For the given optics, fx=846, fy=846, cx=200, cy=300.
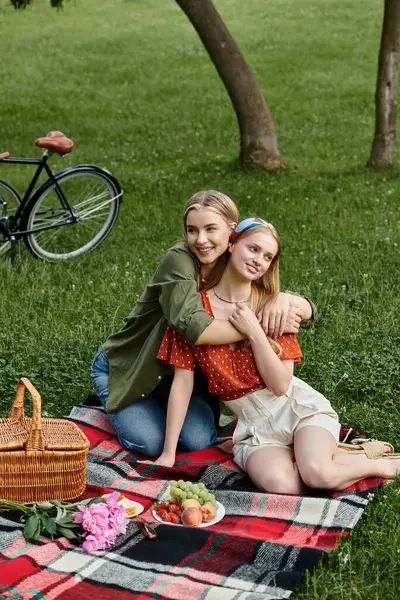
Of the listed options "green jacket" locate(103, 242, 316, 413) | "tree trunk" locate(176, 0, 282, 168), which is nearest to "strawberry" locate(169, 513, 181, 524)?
"green jacket" locate(103, 242, 316, 413)

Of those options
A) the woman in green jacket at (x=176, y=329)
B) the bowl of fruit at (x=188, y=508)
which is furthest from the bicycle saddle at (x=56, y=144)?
the bowl of fruit at (x=188, y=508)

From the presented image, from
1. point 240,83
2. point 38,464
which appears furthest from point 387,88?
point 38,464

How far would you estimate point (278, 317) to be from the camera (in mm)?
4027

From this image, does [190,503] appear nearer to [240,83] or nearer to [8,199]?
[8,199]

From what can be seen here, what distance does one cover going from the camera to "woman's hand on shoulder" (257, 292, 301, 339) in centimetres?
404

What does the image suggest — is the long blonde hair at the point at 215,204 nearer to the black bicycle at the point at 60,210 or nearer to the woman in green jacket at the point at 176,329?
the woman in green jacket at the point at 176,329

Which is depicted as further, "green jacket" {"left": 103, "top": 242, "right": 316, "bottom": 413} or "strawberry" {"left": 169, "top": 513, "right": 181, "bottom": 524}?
"green jacket" {"left": 103, "top": 242, "right": 316, "bottom": 413}

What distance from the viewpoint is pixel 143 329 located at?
434cm

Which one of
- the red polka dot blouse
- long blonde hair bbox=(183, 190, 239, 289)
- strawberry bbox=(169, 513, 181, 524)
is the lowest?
strawberry bbox=(169, 513, 181, 524)

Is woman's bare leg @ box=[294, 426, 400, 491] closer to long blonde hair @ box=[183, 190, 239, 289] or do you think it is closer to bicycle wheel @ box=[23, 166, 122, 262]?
long blonde hair @ box=[183, 190, 239, 289]

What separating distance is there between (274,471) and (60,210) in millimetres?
4185

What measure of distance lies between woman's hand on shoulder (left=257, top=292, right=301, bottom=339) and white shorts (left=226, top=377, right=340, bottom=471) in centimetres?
29

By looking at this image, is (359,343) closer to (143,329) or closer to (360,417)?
(360,417)

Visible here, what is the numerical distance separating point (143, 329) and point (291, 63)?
655 inches
